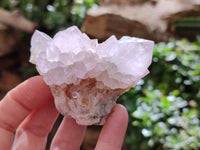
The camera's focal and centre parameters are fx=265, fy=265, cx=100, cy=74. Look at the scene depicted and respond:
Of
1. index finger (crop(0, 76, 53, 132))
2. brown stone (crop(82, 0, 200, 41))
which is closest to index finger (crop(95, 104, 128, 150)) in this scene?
index finger (crop(0, 76, 53, 132))

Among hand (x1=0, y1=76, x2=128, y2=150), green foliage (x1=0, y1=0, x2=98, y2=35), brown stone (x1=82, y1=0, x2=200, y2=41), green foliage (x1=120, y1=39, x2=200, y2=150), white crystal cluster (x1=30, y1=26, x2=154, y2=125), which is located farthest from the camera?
green foliage (x1=0, y1=0, x2=98, y2=35)

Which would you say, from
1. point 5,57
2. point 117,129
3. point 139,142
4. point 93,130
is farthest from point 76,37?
point 5,57

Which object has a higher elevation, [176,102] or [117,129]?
[117,129]

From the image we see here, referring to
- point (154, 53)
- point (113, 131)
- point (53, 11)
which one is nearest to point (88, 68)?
point (113, 131)

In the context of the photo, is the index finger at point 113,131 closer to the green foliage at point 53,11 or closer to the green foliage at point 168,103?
the green foliage at point 168,103

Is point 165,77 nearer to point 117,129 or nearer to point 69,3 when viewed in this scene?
point 117,129

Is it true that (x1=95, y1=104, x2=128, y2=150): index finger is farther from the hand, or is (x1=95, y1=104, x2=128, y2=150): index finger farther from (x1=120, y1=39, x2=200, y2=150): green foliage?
(x1=120, y1=39, x2=200, y2=150): green foliage
